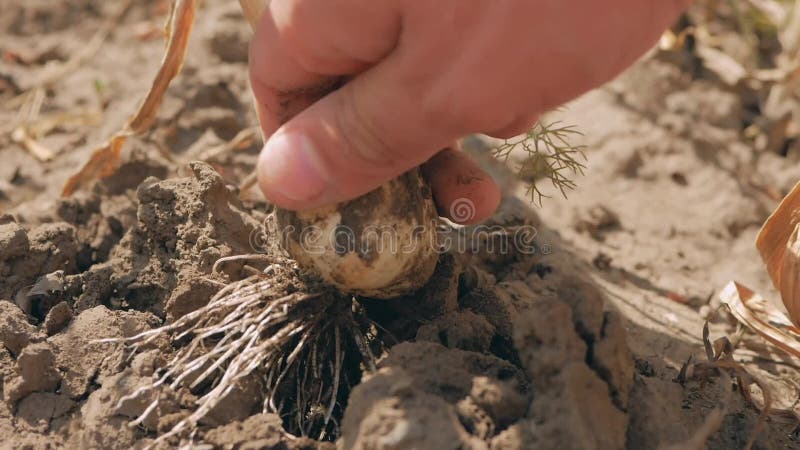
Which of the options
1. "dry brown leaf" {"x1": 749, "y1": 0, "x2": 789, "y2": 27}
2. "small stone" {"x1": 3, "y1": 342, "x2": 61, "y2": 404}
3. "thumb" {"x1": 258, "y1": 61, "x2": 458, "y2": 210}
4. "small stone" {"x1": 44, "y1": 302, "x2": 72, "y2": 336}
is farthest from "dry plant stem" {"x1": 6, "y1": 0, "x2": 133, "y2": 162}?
"dry brown leaf" {"x1": 749, "y1": 0, "x2": 789, "y2": 27}

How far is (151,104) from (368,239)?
1058 mm

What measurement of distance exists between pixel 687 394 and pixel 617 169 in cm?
149

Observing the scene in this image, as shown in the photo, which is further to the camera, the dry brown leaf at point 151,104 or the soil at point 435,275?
the dry brown leaf at point 151,104

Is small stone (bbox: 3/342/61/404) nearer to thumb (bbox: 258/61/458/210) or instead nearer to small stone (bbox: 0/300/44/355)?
small stone (bbox: 0/300/44/355)

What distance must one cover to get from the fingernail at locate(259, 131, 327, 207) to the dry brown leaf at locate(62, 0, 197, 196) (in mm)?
871

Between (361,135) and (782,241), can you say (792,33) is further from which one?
(361,135)

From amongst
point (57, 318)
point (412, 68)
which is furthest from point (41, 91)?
point (412, 68)

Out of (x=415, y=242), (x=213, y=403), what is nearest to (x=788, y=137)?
(x=415, y=242)

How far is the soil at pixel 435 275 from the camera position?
144 centimetres

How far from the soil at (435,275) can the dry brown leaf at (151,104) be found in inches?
2.4

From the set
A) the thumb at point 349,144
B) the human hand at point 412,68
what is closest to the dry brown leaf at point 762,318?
the human hand at point 412,68

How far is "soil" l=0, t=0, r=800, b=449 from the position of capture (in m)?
1.44

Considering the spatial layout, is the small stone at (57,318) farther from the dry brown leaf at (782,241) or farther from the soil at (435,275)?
the dry brown leaf at (782,241)

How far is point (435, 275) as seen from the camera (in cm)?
191
